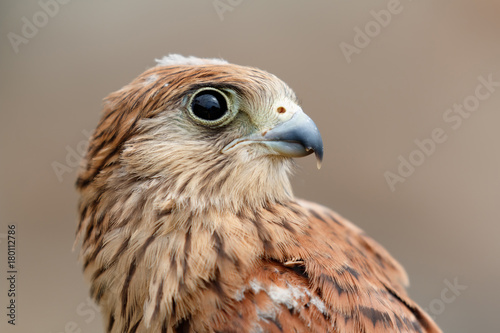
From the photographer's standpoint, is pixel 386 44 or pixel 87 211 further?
pixel 386 44

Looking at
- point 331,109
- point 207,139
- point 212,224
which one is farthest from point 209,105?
point 331,109

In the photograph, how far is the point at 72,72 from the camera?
6.62 m

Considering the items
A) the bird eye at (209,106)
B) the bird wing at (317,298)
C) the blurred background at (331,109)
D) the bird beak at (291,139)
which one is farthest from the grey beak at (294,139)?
the blurred background at (331,109)

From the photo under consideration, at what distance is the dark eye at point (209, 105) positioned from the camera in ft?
7.16

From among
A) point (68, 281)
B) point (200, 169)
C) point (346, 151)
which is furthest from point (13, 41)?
point (200, 169)

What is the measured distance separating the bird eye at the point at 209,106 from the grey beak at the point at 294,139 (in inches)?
8.8

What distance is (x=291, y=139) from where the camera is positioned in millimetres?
2205

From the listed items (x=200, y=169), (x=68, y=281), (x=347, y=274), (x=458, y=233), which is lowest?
(x=68, y=281)

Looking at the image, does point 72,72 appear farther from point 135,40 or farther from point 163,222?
point 163,222

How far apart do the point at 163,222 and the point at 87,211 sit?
0.48 m

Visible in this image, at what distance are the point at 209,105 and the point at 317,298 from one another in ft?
3.10

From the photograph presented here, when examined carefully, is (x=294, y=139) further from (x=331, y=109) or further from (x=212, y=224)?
(x=331, y=109)

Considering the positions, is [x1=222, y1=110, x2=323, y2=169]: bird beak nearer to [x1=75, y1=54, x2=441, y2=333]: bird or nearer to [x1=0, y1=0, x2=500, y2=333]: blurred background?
[x1=75, y1=54, x2=441, y2=333]: bird

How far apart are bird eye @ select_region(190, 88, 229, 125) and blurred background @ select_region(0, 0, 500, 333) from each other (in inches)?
155
